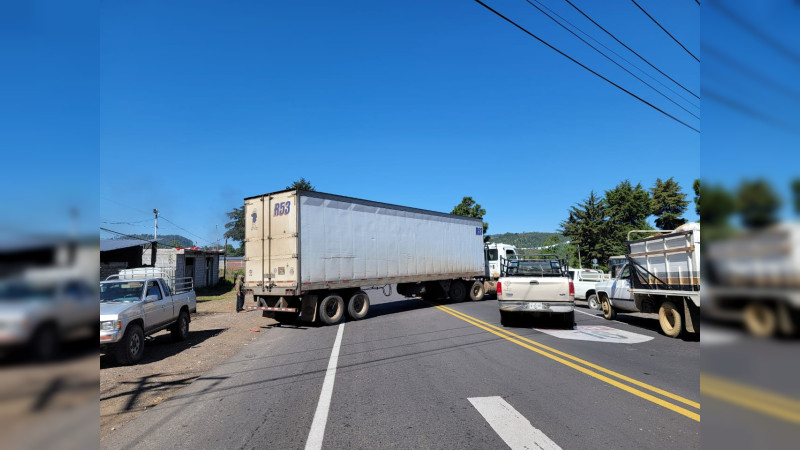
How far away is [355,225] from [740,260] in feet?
45.9

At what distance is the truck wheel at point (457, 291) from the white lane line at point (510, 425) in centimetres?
1536

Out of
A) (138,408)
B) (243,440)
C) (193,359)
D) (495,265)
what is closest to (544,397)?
(243,440)

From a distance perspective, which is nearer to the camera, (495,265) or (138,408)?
(138,408)

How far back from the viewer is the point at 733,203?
87cm

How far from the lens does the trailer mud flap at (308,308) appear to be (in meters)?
13.2

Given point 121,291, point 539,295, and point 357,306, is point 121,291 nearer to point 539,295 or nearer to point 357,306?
point 357,306

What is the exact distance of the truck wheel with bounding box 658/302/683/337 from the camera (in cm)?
994

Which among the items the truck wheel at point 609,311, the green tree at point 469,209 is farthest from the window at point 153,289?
the green tree at point 469,209

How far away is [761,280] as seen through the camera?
750mm

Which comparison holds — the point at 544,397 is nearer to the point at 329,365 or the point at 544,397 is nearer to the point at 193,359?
the point at 329,365

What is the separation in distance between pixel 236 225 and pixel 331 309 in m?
73.1

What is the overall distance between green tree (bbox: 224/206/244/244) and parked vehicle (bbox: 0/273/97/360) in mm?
75833

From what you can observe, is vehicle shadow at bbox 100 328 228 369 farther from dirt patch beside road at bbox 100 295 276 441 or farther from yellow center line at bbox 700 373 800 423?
yellow center line at bbox 700 373 800 423

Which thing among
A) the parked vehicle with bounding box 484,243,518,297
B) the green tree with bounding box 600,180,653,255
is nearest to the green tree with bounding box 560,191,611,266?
the green tree with bounding box 600,180,653,255
